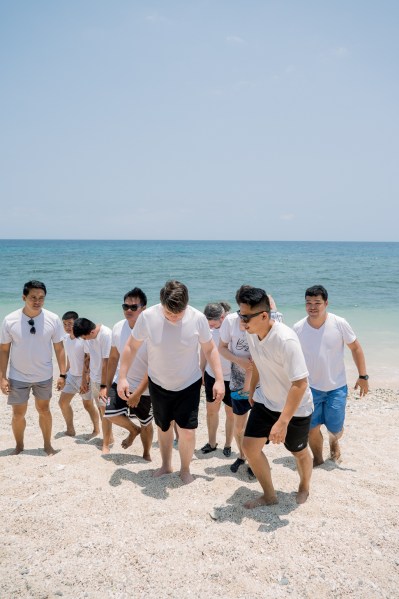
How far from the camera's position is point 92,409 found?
20.3 ft

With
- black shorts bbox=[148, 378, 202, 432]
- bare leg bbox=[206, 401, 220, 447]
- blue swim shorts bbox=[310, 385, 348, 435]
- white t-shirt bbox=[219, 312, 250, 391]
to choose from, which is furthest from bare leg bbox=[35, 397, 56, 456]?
blue swim shorts bbox=[310, 385, 348, 435]

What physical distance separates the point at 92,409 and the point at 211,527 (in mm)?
3128

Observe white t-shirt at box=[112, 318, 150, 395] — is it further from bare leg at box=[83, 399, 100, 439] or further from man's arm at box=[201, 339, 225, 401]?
bare leg at box=[83, 399, 100, 439]

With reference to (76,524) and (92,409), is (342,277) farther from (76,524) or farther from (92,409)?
(76,524)

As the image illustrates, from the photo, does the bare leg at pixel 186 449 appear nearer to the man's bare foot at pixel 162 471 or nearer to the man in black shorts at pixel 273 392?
the man's bare foot at pixel 162 471

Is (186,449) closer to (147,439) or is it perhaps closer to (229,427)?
(147,439)

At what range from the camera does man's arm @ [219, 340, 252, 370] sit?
4773mm

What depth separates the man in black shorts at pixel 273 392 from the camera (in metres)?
3.42

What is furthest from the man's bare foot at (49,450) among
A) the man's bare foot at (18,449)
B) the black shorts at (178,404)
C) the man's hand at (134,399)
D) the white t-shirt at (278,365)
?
the white t-shirt at (278,365)

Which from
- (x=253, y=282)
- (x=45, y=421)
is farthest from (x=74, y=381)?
(x=253, y=282)

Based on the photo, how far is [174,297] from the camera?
388 centimetres

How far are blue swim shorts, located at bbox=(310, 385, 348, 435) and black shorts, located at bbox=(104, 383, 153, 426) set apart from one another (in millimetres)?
1745

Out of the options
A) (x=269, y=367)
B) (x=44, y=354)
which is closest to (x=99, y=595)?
(x=269, y=367)

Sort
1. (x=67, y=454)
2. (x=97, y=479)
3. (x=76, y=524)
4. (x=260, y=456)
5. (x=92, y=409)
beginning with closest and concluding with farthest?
(x=76, y=524)
(x=260, y=456)
(x=97, y=479)
(x=67, y=454)
(x=92, y=409)
